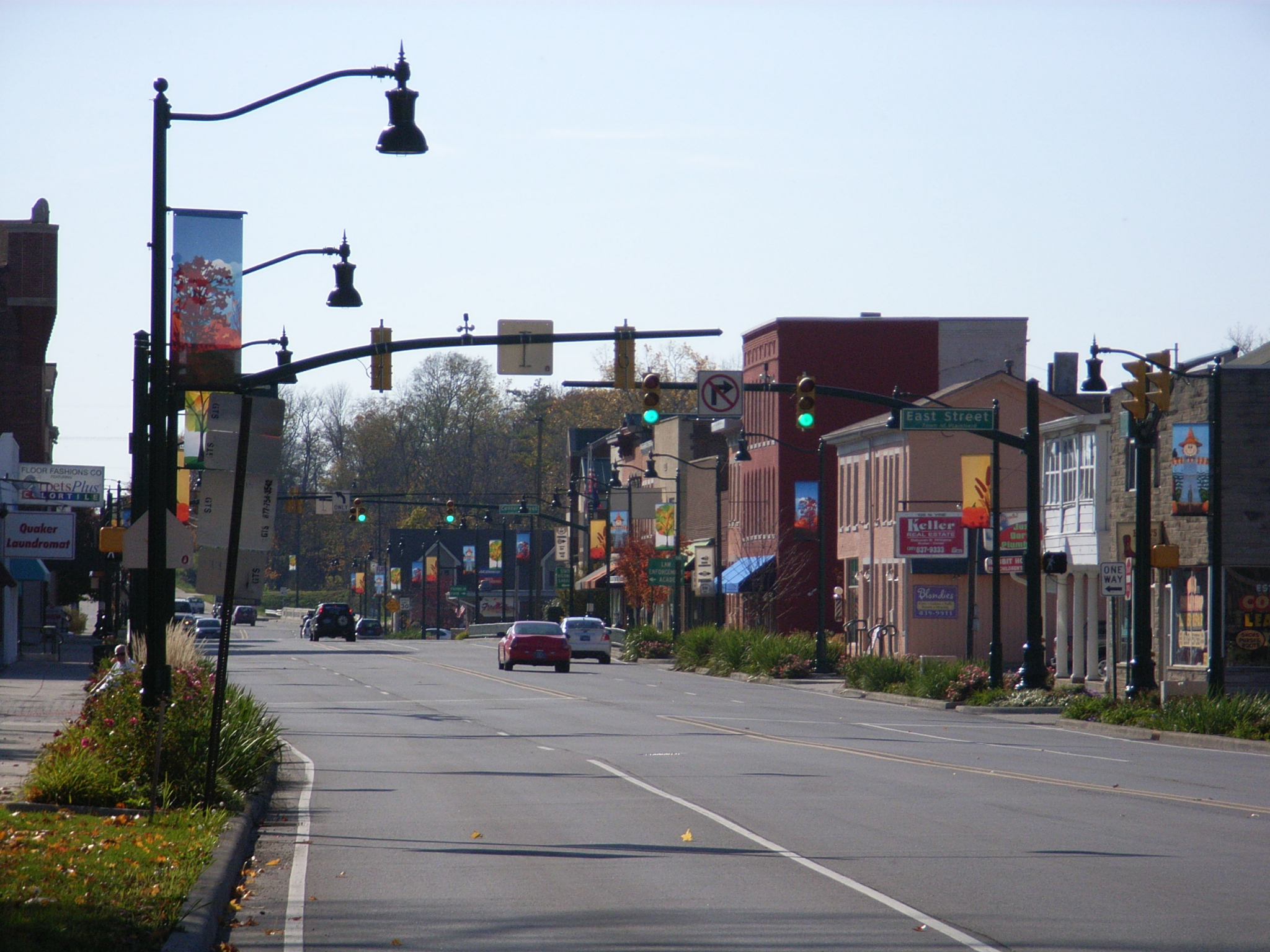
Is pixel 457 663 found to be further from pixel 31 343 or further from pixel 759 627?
pixel 31 343

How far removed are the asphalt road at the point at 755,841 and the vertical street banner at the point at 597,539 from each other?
57.8 metres

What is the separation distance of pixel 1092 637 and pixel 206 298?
30.6 m

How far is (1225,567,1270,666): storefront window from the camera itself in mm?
36625

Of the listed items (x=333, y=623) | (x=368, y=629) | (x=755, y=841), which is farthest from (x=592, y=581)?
(x=755, y=841)

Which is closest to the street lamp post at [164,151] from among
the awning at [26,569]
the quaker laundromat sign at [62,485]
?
the quaker laundromat sign at [62,485]

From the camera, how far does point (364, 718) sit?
100 ft

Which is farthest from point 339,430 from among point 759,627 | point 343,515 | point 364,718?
point 364,718

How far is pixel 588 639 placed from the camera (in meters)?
62.0

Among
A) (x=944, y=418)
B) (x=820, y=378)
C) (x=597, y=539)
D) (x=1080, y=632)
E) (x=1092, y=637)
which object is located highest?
(x=820, y=378)

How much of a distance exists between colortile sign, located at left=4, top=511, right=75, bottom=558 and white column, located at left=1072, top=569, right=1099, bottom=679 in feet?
91.7

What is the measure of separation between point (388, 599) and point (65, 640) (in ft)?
159

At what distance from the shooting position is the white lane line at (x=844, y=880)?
31.2ft

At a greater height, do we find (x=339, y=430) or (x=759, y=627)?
(x=339, y=430)

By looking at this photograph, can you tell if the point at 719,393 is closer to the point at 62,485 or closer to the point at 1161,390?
the point at 1161,390
